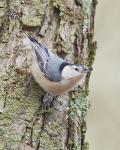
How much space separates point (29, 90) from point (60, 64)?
0.22 metres

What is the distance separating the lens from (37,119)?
11.3 feet

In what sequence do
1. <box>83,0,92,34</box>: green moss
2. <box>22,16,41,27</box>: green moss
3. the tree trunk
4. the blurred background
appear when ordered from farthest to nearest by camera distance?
1. the blurred background
2. <box>83,0,92,34</box>: green moss
3. <box>22,16,41,27</box>: green moss
4. the tree trunk

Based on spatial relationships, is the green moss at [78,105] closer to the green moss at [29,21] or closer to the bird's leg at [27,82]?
the bird's leg at [27,82]

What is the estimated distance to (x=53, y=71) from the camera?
3527 millimetres

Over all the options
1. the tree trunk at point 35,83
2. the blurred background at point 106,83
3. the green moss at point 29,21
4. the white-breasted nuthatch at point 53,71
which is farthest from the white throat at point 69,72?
the blurred background at point 106,83

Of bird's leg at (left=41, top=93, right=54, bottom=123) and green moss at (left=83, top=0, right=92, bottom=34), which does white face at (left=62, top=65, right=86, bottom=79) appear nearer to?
bird's leg at (left=41, top=93, right=54, bottom=123)

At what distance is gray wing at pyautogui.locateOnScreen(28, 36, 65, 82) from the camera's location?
11.5 ft

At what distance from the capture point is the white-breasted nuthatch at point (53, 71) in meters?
3.48

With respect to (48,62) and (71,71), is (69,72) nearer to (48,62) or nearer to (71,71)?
(71,71)

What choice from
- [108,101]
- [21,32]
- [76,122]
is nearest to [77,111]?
[76,122]

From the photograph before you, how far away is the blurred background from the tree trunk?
3293 mm

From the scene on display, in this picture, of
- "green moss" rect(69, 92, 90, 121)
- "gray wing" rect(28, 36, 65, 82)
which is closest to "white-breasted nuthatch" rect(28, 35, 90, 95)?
"gray wing" rect(28, 36, 65, 82)

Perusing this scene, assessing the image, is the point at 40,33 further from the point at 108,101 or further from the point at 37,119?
the point at 108,101

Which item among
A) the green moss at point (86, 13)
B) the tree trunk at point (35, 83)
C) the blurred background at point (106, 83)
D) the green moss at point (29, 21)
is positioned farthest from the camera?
the blurred background at point (106, 83)
